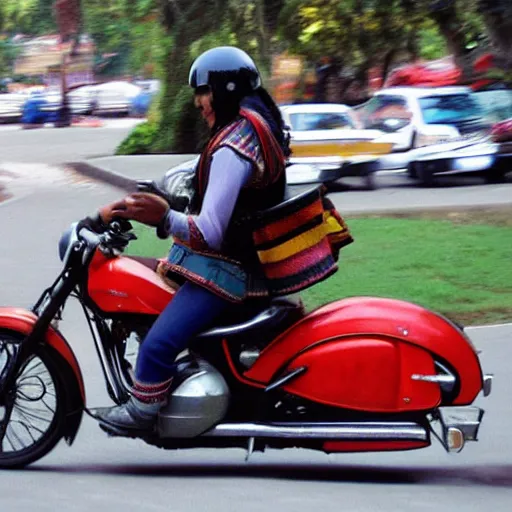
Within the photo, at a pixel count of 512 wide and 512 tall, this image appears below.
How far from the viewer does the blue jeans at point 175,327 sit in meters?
Answer: 4.98

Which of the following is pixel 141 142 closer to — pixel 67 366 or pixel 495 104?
pixel 495 104

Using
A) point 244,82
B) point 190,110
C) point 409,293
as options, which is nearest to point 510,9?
point 409,293

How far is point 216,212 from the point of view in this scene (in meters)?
4.82

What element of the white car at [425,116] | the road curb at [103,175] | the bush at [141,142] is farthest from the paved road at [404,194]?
the bush at [141,142]

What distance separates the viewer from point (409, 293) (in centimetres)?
989

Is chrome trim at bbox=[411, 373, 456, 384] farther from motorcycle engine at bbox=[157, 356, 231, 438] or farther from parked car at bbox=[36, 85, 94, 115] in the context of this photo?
parked car at bbox=[36, 85, 94, 115]

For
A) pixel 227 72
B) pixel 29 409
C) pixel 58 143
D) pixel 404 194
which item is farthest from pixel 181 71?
pixel 227 72

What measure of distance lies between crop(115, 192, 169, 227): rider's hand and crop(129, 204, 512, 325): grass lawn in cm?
439

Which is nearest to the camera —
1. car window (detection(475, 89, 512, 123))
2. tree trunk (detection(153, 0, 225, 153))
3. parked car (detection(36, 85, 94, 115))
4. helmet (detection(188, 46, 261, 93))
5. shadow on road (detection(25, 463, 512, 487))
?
helmet (detection(188, 46, 261, 93))

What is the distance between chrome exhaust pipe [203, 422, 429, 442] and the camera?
506 cm

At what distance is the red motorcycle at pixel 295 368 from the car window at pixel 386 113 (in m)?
15.4

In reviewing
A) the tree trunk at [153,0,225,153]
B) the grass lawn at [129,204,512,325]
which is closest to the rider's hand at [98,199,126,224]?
the grass lawn at [129,204,512,325]

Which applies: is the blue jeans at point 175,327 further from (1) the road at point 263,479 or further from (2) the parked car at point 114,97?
(2) the parked car at point 114,97

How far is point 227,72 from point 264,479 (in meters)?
1.70
